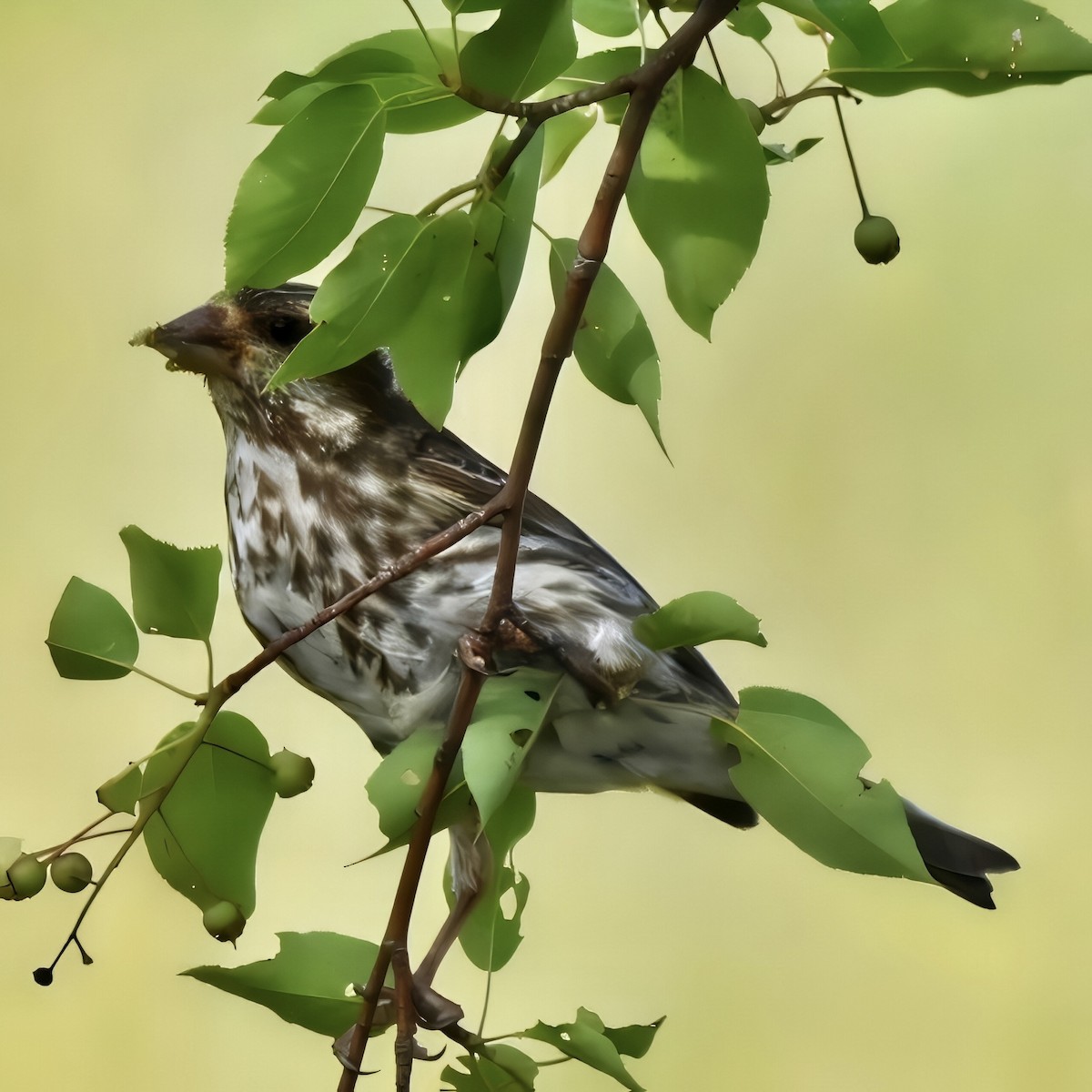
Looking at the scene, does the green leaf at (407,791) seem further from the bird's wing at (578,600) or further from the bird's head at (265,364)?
the bird's head at (265,364)

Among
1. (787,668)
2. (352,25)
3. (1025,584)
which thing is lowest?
(787,668)

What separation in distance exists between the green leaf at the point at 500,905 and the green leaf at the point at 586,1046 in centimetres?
5

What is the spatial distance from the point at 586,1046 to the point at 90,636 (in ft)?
0.84

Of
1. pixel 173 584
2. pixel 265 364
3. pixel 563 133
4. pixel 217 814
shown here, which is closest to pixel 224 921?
pixel 217 814

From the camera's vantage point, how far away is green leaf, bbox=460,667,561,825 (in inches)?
14.5

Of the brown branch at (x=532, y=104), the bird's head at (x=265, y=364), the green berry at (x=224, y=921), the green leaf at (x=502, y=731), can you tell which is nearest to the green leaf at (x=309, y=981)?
the green berry at (x=224, y=921)

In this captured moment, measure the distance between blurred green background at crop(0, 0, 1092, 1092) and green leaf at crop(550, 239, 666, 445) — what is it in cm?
22

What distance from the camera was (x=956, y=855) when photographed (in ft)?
1.77

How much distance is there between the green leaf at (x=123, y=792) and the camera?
1.38ft

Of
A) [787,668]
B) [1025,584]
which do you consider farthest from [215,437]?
[1025,584]

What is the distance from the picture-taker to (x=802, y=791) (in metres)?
0.41

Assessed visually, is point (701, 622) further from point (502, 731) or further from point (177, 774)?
point (177, 774)

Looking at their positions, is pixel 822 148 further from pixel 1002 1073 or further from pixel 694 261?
pixel 1002 1073

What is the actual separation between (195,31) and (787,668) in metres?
0.52
